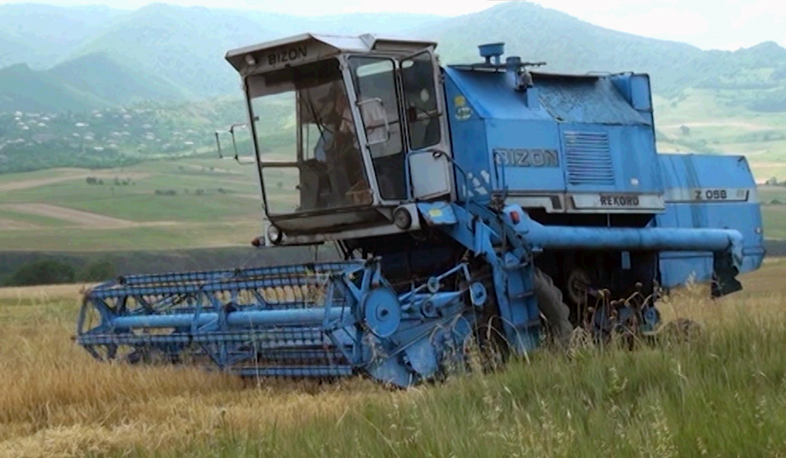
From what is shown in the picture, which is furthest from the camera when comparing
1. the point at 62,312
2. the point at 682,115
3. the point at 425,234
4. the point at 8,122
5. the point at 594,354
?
the point at 8,122

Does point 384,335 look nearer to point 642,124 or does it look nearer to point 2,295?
point 642,124

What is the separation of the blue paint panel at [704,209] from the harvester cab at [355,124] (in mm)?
3045

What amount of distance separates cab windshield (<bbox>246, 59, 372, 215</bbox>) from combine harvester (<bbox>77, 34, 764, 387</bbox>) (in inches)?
0.7

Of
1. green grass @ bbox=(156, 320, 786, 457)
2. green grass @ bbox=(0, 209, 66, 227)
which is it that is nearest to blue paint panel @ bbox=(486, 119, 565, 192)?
green grass @ bbox=(156, 320, 786, 457)

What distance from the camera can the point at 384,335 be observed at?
8992mm

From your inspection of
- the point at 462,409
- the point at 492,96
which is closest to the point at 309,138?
the point at 492,96

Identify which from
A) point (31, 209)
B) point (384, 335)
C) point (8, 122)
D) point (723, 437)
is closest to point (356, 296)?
point (384, 335)

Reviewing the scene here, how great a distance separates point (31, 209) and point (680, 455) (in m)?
84.2

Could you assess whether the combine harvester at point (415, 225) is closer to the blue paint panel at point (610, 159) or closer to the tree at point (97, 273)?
the blue paint panel at point (610, 159)

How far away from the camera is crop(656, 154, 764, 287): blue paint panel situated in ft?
41.9

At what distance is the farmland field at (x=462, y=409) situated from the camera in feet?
16.4

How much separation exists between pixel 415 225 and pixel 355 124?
3.15 ft

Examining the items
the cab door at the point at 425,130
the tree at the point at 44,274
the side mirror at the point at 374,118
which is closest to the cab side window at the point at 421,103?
the cab door at the point at 425,130

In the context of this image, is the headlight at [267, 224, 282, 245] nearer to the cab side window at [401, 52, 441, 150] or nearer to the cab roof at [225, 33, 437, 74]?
the cab roof at [225, 33, 437, 74]
